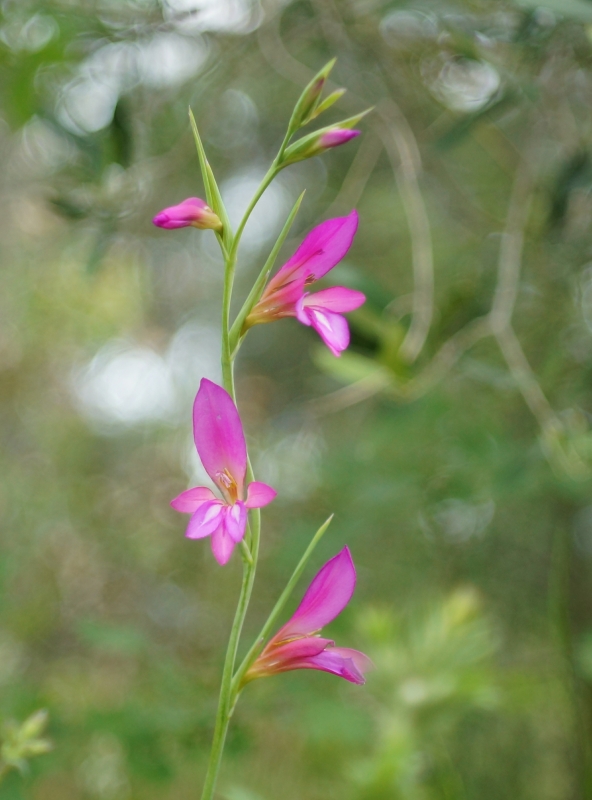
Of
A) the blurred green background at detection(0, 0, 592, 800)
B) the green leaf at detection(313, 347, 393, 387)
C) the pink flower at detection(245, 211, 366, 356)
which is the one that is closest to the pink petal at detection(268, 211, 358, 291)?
the pink flower at detection(245, 211, 366, 356)

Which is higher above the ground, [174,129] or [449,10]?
[449,10]

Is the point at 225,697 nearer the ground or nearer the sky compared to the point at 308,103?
nearer the ground

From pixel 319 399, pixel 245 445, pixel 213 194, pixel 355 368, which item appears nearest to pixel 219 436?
pixel 245 445

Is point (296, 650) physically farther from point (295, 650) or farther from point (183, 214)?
point (183, 214)

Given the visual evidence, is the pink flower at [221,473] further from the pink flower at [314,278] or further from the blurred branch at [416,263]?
the blurred branch at [416,263]

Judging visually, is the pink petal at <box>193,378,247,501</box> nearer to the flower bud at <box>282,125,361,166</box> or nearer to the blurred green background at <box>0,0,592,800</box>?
the flower bud at <box>282,125,361,166</box>

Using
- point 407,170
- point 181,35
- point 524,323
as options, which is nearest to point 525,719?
point 524,323

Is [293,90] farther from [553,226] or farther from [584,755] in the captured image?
[584,755]
